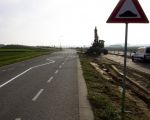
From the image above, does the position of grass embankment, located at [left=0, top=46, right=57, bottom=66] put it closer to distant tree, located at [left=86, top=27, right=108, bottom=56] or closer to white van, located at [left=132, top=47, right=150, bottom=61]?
distant tree, located at [left=86, top=27, right=108, bottom=56]

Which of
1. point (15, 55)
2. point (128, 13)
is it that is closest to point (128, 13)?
point (128, 13)

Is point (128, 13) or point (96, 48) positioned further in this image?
point (96, 48)

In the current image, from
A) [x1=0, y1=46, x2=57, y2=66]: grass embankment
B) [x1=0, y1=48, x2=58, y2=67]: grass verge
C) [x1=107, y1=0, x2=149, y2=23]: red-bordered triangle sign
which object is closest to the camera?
[x1=107, y1=0, x2=149, y2=23]: red-bordered triangle sign

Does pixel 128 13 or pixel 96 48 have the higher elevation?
pixel 128 13

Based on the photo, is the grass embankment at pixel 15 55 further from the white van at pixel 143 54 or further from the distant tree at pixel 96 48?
the white van at pixel 143 54

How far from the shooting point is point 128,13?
23.7ft

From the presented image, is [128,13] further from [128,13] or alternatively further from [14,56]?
[14,56]

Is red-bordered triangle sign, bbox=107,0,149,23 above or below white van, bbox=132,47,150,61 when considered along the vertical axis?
above

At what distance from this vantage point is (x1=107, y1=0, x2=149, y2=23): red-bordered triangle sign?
7164 millimetres

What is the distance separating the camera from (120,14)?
7.27 m

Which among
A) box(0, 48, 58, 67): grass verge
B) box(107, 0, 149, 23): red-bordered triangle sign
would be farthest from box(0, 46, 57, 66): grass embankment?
box(107, 0, 149, 23): red-bordered triangle sign

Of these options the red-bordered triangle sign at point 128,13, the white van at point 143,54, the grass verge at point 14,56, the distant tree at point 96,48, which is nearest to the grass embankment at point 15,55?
the grass verge at point 14,56

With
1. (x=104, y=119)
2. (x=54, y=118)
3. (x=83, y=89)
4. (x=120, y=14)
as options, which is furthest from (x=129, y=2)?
(x=83, y=89)

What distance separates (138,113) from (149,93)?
462 cm
